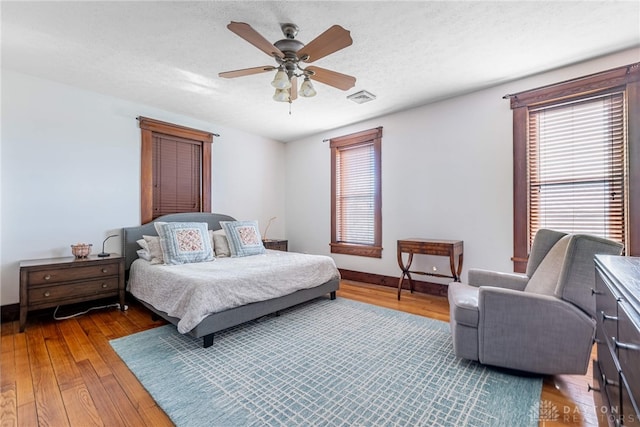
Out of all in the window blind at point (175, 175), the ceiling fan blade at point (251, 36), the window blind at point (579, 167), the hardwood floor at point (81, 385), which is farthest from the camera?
the window blind at point (175, 175)

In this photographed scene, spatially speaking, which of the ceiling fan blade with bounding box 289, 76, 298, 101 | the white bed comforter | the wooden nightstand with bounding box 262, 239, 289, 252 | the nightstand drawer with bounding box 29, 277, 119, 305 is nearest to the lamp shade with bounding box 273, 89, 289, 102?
the ceiling fan blade with bounding box 289, 76, 298, 101

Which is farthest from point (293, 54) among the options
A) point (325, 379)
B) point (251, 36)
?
point (325, 379)

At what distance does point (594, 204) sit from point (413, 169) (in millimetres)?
1917

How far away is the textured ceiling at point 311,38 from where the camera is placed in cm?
204

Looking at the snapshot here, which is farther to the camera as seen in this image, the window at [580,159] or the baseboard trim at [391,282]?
the baseboard trim at [391,282]

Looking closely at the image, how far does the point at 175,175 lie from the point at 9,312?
2283 mm

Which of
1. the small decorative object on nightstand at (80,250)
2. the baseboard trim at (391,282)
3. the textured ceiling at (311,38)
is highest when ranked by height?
the textured ceiling at (311,38)

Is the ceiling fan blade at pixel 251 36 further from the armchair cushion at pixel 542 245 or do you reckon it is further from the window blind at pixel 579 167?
the window blind at pixel 579 167

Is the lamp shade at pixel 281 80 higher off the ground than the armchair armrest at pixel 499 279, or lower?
higher

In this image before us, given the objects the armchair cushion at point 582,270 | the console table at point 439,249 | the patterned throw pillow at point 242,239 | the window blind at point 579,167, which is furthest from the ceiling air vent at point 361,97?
the armchair cushion at point 582,270

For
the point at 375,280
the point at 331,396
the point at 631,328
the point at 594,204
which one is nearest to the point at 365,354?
the point at 331,396

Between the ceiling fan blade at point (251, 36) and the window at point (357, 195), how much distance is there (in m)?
2.55

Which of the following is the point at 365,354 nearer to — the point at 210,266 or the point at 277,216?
the point at 210,266

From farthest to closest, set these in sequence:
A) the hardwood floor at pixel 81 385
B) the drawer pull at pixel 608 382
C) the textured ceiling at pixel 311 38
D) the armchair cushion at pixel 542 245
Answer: the armchair cushion at pixel 542 245
the textured ceiling at pixel 311 38
the hardwood floor at pixel 81 385
the drawer pull at pixel 608 382
